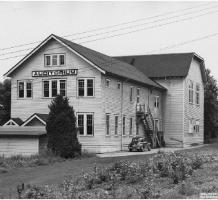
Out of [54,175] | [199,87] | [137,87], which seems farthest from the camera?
[199,87]

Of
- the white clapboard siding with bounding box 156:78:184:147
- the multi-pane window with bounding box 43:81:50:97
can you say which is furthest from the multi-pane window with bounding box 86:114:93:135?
the white clapboard siding with bounding box 156:78:184:147

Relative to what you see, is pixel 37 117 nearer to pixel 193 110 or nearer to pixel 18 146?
pixel 18 146

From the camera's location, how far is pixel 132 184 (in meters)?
17.2

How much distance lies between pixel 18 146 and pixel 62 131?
4.32 meters

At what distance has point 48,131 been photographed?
35875mm

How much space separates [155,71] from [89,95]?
1673 centimetres

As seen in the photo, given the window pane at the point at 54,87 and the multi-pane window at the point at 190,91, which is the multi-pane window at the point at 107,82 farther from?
the multi-pane window at the point at 190,91

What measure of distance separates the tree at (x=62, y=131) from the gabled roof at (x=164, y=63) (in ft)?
70.3

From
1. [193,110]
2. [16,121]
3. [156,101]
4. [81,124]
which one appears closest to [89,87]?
[81,124]

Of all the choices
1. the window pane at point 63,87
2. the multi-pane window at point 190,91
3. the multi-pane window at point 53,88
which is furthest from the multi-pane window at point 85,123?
the multi-pane window at point 190,91

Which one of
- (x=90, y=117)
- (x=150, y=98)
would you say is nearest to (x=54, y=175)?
(x=90, y=117)

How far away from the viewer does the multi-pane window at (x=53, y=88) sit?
140ft

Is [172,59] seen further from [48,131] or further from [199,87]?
[48,131]

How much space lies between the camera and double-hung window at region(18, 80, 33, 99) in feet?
145
